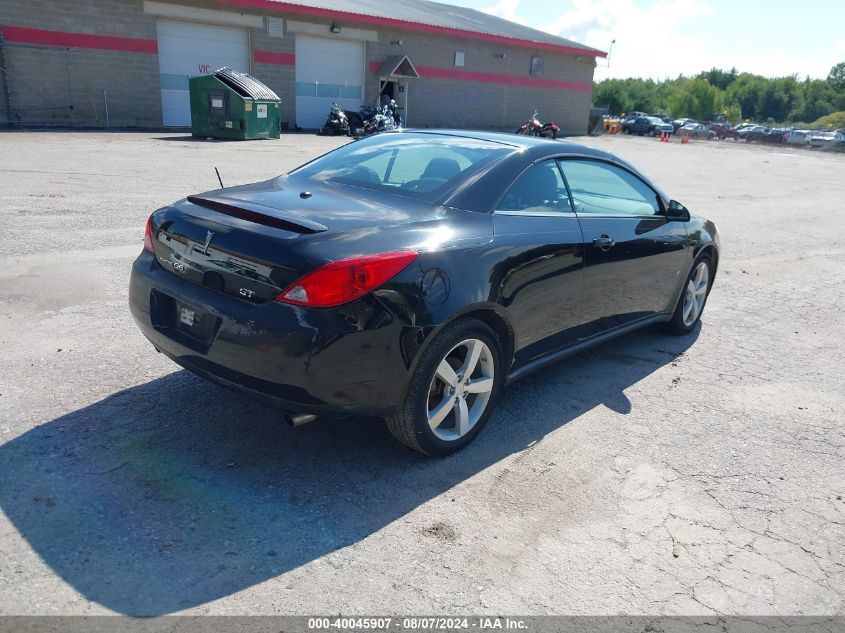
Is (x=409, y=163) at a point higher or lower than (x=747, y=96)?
lower

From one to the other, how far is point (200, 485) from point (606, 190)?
11.1ft

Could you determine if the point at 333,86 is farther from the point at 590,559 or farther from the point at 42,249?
the point at 590,559

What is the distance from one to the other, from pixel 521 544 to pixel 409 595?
1.93ft

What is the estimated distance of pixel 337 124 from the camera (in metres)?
26.4

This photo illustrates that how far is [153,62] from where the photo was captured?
24.2 m

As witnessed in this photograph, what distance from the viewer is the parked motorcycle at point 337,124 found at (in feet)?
86.7

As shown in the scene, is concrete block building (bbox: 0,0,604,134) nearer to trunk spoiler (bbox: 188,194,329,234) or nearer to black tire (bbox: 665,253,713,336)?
trunk spoiler (bbox: 188,194,329,234)

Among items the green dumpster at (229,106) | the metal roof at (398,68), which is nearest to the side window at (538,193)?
the green dumpster at (229,106)

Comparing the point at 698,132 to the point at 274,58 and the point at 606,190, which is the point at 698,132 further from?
the point at 606,190

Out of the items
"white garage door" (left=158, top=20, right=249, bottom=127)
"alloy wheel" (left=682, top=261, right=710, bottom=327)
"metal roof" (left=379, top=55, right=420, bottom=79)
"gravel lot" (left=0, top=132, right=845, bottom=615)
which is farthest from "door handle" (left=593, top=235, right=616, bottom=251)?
"metal roof" (left=379, top=55, right=420, bottom=79)

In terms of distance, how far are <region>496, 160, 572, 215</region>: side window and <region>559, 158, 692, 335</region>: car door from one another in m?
0.10

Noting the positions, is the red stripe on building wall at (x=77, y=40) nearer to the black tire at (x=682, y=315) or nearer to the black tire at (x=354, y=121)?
the black tire at (x=354, y=121)

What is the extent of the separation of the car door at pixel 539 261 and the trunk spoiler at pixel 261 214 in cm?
97

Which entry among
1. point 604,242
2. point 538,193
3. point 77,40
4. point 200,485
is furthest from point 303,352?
point 77,40
